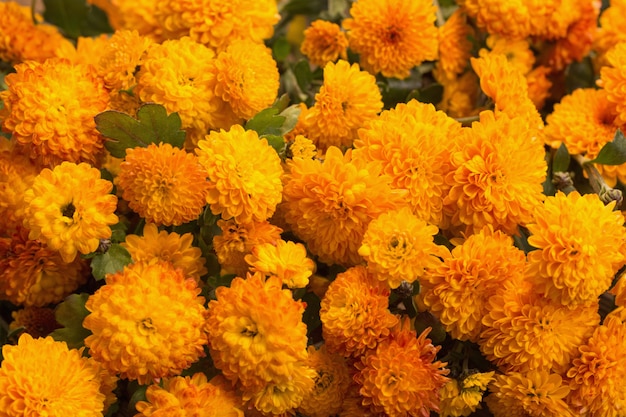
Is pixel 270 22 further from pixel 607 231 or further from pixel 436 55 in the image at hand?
pixel 607 231

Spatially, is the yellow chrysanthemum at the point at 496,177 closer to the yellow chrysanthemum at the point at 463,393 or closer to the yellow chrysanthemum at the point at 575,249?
the yellow chrysanthemum at the point at 575,249

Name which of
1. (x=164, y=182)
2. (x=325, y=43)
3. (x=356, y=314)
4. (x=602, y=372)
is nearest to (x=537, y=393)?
(x=602, y=372)

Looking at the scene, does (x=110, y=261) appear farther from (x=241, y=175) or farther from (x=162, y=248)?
(x=241, y=175)

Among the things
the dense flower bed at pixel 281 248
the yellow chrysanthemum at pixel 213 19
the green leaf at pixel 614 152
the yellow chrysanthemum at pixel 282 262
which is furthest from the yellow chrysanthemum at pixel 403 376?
the yellow chrysanthemum at pixel 213 19

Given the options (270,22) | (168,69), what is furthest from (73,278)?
(270,22)

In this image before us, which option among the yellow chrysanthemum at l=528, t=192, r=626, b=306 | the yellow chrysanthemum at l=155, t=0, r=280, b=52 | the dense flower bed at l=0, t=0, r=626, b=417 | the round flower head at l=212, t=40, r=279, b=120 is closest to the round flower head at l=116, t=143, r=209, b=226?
the dense flower bed at l=0, t=0, r=626, b=417

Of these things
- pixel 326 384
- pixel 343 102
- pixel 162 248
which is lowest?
pixel 326 384
